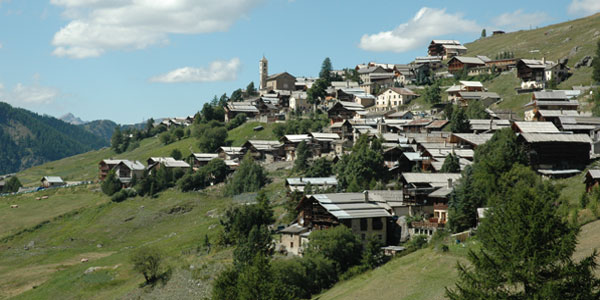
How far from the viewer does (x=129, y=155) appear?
164 m

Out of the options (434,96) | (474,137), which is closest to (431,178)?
(474,137)

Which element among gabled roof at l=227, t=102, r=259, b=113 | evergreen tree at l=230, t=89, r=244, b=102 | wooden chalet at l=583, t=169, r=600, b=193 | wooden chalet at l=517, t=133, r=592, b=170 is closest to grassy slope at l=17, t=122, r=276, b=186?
gabled roof at l=227, t=102, r=259, b=113

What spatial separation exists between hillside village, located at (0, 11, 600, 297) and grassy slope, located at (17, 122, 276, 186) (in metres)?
1.66

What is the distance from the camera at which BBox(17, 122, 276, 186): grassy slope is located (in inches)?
5418

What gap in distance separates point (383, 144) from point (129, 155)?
90.3 metres

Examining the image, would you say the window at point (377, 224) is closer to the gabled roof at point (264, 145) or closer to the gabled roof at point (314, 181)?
the gabled roof at point (314, 181)

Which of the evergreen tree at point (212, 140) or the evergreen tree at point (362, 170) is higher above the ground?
the evergreen tree at point (212, 140)

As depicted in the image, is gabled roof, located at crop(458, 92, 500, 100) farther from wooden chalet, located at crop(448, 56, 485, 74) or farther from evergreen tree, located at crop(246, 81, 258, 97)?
evergreen tree, located at crop(246, 81, 258, 97)

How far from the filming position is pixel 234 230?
7200 centimetres

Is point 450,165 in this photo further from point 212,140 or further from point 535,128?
point 212,140

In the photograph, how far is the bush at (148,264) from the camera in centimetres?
6925

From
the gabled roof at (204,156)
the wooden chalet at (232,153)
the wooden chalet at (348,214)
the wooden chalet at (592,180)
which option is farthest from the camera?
the gabled roof at (204,156)

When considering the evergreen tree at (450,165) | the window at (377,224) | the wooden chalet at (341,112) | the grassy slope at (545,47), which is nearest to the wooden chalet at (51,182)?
the wooden chalet at (341,112)

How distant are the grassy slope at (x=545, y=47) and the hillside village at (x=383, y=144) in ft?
7.54
